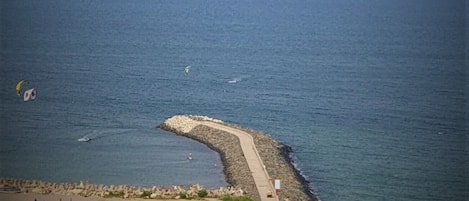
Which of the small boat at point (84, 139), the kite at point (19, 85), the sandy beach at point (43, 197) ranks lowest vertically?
the sandy beach at point (43, 197)

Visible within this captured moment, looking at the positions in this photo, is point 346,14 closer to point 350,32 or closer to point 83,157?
point 350,32

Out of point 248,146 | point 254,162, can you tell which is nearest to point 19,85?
point 248,146

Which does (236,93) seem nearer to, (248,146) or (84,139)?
(248,146)

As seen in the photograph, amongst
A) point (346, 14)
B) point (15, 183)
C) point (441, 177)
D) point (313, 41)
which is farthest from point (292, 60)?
point (15, 183)

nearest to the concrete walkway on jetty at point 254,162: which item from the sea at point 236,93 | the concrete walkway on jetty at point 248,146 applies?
the concrete walkway on jetty at point 248,146

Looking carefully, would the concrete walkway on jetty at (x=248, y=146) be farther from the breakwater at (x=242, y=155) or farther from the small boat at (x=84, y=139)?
the small boat at (x=84, y=139)

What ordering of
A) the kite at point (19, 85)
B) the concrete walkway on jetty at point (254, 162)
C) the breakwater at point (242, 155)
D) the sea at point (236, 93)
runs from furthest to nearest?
the kite at point (19, 85)
the sea at point (236, 93)
the breakwater at point (242, 155)
the concrete walkway on jetty at point (254, 162)
